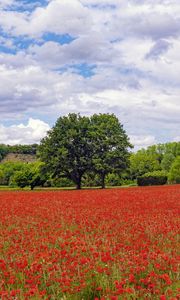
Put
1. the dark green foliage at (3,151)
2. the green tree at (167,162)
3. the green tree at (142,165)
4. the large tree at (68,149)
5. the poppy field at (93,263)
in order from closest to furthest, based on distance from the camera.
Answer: the poppy field at (93,263)
the large tree at (68,149)
the green tree at (142,165)
the green tree at (167,162)
the dark green foliage at (3,151)

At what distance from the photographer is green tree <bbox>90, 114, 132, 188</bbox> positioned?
54.1 meters

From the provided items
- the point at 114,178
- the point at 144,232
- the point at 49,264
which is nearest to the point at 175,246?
the point at 144,232

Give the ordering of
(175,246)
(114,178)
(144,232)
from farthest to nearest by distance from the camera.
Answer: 1. (114,178)
2. (144,232)
3. (175,246)

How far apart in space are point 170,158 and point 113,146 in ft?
203

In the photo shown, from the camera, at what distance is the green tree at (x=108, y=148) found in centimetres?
5409

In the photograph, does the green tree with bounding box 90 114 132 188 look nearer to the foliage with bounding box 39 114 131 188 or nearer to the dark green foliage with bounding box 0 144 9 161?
the foliage with bounding box 39 114 131 188

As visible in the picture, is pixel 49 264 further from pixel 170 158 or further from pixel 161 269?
pixel 170 158

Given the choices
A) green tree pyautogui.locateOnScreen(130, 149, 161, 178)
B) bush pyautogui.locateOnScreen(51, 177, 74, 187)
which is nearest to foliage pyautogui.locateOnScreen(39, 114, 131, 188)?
bush pyautogui.locateOnScreen(51, 177, 74, 187)

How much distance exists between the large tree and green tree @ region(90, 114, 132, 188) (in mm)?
1048

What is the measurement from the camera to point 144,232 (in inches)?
421

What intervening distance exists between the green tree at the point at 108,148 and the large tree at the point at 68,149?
1048 millimetres

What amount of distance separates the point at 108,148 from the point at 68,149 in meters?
5.21

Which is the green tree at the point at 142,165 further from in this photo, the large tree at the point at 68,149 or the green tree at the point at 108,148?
the large tree at the point at 68,149

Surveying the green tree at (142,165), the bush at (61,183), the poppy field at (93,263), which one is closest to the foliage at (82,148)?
the bush at (61,183)
